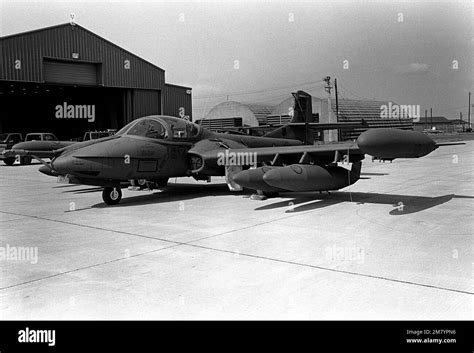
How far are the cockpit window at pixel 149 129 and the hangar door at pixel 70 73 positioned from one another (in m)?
25.6

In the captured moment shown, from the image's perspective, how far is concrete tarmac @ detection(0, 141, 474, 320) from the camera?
155 inches

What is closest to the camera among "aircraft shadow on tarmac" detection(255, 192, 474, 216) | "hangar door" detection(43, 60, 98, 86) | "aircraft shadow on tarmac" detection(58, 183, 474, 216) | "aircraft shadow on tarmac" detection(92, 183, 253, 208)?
"aircraft shadow on tarmac" detection(255, 192, 474, 216)

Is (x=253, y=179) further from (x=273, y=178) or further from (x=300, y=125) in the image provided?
(x=300, y=125)

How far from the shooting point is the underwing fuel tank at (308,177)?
9258 mm

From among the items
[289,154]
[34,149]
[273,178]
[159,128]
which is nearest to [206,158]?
[159,128]

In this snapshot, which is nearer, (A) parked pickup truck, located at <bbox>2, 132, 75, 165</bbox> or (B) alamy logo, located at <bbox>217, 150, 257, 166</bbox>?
(A) parked pickup truck, located at <bbox>2, 132, 75, 165</bbox>

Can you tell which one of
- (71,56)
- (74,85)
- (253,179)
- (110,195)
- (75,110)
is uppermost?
(71,56)

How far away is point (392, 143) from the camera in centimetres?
794

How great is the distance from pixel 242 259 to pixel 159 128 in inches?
236

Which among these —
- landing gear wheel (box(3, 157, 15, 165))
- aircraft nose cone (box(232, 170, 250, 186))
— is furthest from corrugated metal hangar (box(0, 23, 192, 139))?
aircraft nose cone (box(232, 170, 250, 186))

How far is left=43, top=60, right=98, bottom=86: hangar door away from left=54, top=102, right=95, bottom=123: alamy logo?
10.7 meters

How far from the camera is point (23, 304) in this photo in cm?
409

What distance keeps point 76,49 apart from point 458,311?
34426 mm
